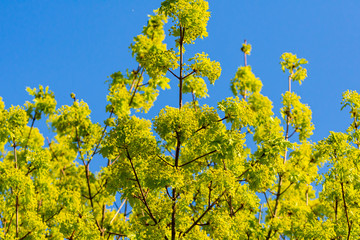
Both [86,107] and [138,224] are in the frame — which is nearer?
[138,224]

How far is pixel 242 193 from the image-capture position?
9211 mm

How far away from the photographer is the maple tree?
7773 mm

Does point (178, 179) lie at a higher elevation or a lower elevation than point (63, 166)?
lower

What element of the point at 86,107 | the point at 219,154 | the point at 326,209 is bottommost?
the point at 219,154

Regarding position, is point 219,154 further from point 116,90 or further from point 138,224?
point 116,90

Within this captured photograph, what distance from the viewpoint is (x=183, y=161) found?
419 inches

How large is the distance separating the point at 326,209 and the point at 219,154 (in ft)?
19.7

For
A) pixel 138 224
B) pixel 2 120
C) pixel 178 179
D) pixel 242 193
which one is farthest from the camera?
pixel 2 120

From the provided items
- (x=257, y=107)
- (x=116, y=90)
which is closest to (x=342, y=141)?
(x=257, y=107)

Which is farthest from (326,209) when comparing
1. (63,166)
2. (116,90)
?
(63,166)

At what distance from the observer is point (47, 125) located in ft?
42.5

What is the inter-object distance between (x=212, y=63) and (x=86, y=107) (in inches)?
202

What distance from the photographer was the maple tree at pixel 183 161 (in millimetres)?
7773

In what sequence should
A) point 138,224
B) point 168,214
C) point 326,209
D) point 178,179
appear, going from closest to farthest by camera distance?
1. point 178,179
2. point 168,214
3. point 138,224
4. point 326,209
